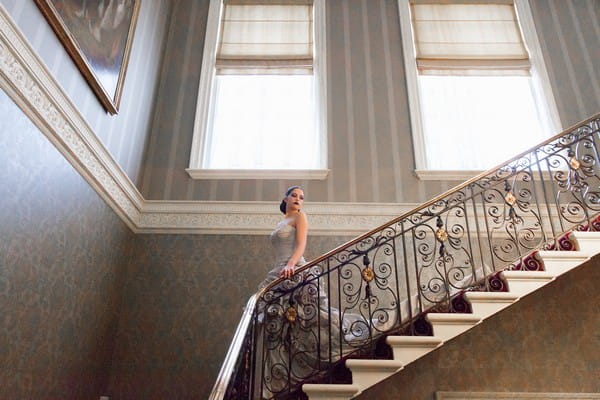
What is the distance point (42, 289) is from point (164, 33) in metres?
4.81

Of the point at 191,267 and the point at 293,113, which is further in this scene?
the point at 293,113

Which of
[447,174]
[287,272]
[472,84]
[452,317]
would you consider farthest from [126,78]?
[472,84]

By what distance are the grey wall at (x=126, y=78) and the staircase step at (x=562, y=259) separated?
14.6ft

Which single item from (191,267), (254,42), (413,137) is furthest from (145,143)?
(413,137)

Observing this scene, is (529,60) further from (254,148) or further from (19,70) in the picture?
(19,70)

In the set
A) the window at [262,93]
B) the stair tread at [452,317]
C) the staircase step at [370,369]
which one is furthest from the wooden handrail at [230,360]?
the window at [262,93]

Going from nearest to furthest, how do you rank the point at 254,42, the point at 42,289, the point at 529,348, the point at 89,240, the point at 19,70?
the point at 19,70 → the point at 42,289 → the point at 89,240 → the point at 529,348 → the point at 254,42

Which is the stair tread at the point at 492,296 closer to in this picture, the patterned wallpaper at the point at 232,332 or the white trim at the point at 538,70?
the patterned wallpaper at the point at 232,332

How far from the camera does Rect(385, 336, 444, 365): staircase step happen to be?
11.5ft

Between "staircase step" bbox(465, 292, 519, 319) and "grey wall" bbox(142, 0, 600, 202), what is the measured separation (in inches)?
94.6

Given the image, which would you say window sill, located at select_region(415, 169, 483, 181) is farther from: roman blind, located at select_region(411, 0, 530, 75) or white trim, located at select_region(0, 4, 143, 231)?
white trim, located at select_region(0, 4, 143, 231)

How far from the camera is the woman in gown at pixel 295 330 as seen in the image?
140 inches

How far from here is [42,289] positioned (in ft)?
12.2

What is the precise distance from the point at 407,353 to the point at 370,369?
322 millimetres
